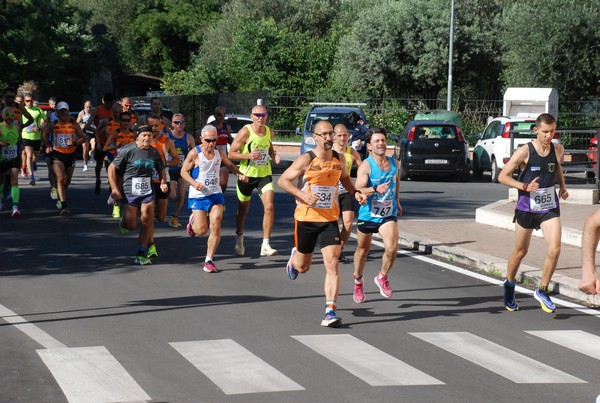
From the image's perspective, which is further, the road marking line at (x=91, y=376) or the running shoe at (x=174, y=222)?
the running shoe at (x=174, y=222)

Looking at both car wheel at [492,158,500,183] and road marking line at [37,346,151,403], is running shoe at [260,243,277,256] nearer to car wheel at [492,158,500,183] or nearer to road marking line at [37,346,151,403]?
road marking line at [37,346,151,403]

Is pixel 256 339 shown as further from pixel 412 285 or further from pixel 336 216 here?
pixel 412 285

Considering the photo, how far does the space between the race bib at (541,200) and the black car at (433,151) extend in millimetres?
18004

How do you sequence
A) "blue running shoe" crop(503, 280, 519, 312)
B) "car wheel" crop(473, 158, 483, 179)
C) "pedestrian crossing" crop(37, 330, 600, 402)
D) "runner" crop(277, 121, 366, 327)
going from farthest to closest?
1. "car wheel" crop(473, 158, 483, 179)
2. "blue running shoe" crop(503, 280, 519, 312)
3. "runner" crop(277, 121, 366, 327)
4. "pedestrian crossing" crop(37, 330, 600, 402)

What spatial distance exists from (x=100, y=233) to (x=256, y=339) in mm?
7645

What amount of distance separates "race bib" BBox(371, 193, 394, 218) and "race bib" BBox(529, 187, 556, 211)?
1.38 metres

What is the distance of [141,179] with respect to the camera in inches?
539

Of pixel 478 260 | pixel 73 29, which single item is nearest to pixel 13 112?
pixel 478 260

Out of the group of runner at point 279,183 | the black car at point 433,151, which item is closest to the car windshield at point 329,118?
the black car at point 433,151

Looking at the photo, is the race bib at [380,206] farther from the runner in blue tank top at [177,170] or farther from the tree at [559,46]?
the tree at [559,46]

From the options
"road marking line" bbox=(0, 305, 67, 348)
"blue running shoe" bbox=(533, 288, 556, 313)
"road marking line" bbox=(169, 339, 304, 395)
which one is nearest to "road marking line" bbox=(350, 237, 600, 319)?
"blue running shoe" bbox=(533, 288, 556, 313)

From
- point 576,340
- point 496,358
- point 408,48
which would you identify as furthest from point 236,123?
point 496,358

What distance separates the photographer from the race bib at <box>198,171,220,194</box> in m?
13.4

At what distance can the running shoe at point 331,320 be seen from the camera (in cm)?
994
